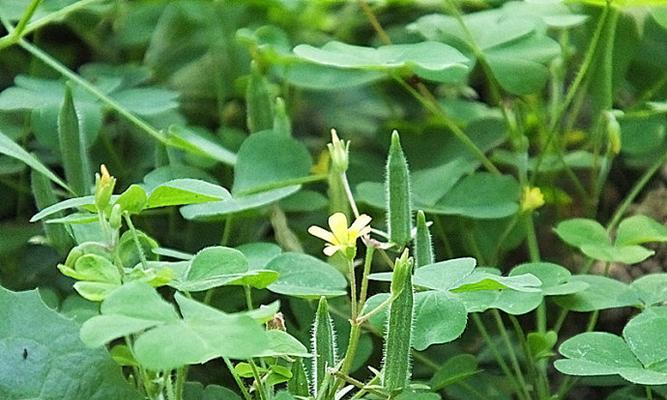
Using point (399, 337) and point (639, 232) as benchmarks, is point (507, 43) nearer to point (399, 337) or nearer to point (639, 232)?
point (639, 232)

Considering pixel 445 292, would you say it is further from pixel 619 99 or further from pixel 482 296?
pixel 619 99

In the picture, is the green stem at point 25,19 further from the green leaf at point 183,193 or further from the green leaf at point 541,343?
the green leaf at point 541,343

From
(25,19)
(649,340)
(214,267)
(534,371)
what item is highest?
(25,19)

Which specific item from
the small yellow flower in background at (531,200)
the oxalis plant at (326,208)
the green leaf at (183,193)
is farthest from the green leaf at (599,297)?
the green leaf at (183,193)

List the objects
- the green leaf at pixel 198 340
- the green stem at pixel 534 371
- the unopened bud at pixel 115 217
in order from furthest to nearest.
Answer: the green stem at pixel 534 371, the unopened bud at pixel 115 217, the green leaf at pixel 198 340

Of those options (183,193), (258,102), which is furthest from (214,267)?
(258,102)

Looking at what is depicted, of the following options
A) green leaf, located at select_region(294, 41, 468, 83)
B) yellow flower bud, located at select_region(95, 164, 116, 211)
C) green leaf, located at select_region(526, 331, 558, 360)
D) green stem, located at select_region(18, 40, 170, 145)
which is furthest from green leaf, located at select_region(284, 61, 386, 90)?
yellow flower bud, located at select_region(95, 164, 116, 211)
